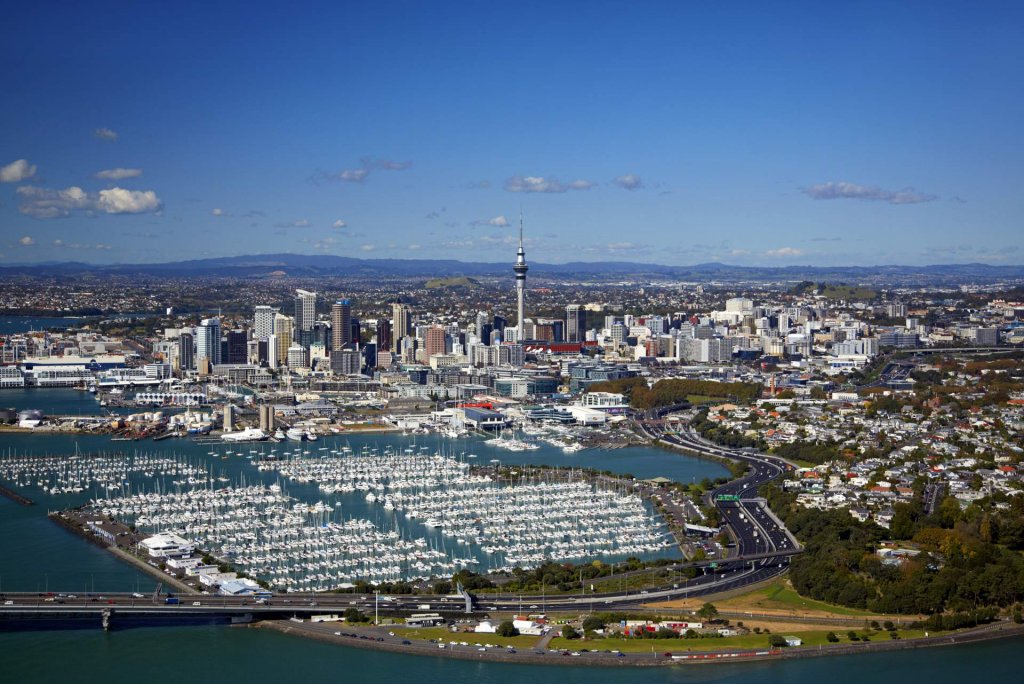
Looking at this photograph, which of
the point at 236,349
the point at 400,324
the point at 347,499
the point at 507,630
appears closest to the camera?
the point at 507,630

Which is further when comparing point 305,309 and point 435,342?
point 305,309

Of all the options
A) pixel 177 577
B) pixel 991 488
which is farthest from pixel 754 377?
pixel 177 577

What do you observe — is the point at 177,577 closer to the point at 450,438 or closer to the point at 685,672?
the point at 685,672

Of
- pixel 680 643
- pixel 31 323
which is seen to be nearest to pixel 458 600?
pixel 680 643

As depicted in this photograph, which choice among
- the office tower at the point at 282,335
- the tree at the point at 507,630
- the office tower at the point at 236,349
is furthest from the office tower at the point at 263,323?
the tree at the point at 507,630

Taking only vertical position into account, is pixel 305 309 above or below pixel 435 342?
above

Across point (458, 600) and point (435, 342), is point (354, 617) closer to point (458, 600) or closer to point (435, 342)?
point (458, 600)

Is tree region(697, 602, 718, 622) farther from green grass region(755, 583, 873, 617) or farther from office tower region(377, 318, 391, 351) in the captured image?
office tower region(377, 318, 391, 351)
